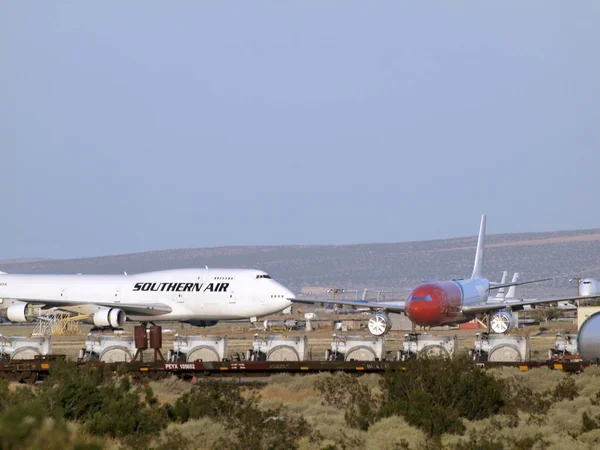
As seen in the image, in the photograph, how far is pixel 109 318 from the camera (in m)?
56.8

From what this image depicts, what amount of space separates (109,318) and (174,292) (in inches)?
198

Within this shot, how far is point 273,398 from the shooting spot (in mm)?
27359

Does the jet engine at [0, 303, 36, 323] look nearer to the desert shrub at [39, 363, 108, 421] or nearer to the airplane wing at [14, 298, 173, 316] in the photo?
the airplane wing at [14, 298, 173, 316]

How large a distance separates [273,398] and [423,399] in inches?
231

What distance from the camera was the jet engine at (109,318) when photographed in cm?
5675

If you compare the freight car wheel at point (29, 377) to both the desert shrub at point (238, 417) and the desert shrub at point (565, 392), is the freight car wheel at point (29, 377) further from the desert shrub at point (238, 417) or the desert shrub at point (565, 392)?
the desert shrub at point (565, 392)

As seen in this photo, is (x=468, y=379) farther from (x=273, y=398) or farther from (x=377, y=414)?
(x=273, y=398)

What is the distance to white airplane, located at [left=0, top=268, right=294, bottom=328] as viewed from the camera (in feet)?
192

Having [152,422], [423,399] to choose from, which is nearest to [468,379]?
[423,399]

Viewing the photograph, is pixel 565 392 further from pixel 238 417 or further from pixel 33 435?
pixel 33 435

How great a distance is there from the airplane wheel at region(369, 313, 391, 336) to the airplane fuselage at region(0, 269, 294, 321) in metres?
4.63

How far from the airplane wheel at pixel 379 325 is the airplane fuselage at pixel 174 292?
4632mm

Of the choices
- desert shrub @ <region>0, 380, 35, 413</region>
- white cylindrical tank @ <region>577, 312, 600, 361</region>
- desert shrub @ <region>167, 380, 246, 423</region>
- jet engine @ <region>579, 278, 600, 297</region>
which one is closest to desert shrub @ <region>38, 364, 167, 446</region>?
desert shrub @ <region>0, 380, 35, 413</region>

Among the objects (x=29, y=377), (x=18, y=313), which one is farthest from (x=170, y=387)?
(x=18, y=313)
